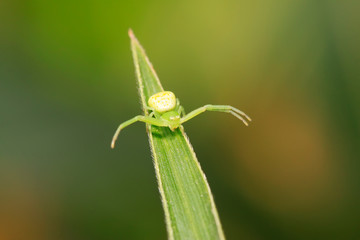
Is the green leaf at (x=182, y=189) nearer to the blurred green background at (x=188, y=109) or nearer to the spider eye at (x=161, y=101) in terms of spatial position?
the spider eye at (x=161, y=101)

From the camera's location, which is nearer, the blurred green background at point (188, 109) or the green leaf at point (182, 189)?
the green leaf at point (182, 189)

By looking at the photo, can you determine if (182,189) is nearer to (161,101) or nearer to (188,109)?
(161,101)

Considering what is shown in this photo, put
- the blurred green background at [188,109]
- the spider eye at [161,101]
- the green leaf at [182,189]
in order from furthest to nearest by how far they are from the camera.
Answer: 1. the blurred green background at [188,109]
2. the spider eye at [161,101]
3. the green leaf at [182,189]

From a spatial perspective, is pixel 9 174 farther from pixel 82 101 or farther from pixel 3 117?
pixel 82 101

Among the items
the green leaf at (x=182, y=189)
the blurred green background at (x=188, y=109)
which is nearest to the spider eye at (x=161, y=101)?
the green leaf at (x=182, y=189)

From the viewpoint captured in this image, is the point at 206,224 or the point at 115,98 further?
the point at 115,98

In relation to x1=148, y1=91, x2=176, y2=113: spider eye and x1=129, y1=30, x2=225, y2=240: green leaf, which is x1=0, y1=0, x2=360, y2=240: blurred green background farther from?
x1=129, y1=30, x2=225, y2=240: green leaf

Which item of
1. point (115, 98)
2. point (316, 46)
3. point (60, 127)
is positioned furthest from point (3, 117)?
point (316, 46)
